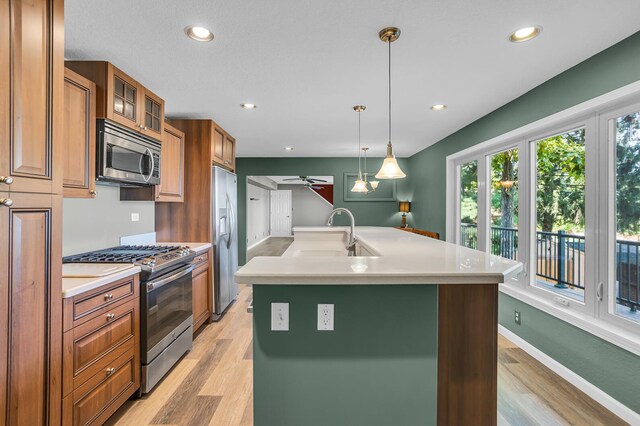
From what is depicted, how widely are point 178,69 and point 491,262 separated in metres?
2.44

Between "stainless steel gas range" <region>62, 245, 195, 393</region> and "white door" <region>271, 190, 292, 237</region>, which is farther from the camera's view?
"white door" <region>271, 190, 292, 237</region>

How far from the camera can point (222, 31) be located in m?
1.90

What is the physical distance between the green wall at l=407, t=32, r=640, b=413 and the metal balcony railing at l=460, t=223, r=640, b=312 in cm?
34

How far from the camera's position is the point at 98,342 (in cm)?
182

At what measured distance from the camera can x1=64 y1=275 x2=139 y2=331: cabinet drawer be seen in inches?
63.9

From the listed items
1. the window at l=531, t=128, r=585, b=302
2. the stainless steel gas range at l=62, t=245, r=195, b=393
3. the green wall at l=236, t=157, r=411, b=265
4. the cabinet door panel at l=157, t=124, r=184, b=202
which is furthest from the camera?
the green wall at l=236, t=157, r=411, b=265

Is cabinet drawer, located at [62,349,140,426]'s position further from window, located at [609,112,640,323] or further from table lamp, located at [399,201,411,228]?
table lamp, located at [399,201,411,228]

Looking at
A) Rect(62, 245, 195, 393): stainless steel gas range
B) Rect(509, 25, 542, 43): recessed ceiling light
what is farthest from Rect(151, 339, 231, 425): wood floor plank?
Rect(509, 25, 542, 43): recessed ceiling light

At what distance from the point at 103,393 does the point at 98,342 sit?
313mm

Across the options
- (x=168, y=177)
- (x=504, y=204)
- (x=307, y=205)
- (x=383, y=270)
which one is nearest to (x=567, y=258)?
(x=504, y=204)

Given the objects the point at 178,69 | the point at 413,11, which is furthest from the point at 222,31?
the point at 413,11

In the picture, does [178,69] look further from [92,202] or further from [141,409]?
[141,409]

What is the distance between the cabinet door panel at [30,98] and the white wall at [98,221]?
1.09m

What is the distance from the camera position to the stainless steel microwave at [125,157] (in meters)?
Answer: 2.24
